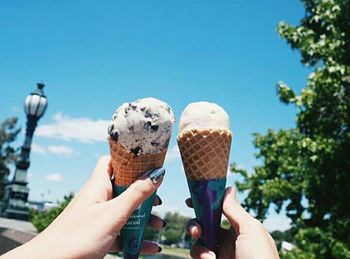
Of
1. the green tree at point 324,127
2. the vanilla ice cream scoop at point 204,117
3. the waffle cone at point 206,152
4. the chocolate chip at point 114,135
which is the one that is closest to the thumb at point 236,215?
the waffle cone at point 206,152

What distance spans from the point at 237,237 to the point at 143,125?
0.65 meters

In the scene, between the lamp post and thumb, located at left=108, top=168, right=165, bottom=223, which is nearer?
thumb, located at left=108, top=168, right=165, bottom=223

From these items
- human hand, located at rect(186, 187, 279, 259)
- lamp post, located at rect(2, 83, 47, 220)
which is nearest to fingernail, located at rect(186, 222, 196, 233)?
human hand, located at rect(186, 187, 279, 259)

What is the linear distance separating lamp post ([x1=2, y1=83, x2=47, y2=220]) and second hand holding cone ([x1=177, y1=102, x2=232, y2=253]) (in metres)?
12.5

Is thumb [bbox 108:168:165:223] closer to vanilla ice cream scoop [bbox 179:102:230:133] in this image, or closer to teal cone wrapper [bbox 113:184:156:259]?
teal cone wrapper [bbox 113:184:156:259]

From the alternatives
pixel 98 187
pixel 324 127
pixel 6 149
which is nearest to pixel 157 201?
pixel 98 187

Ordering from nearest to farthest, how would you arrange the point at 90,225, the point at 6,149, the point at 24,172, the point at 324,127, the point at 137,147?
the point at 90,225 → the point at 137,147 → the point at 324,127 → the point at 24,172 → the point at 6,149

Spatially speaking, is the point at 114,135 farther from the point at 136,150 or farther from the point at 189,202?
the point at 189,202

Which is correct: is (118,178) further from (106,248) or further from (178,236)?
(178,236)

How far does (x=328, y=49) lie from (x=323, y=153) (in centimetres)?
195

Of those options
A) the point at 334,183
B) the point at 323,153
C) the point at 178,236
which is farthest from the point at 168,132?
the point at 178,236

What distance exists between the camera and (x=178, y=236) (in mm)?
93125

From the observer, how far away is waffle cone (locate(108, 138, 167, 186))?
1.80m

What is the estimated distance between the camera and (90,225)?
5.45ft
